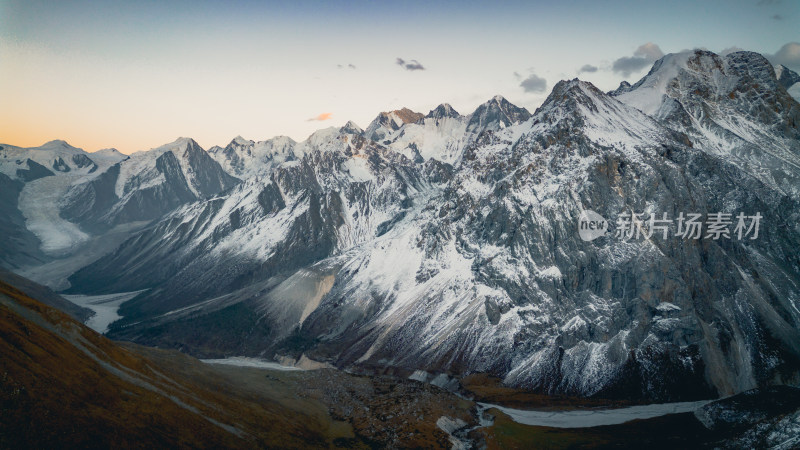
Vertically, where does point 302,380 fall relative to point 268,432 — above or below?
below

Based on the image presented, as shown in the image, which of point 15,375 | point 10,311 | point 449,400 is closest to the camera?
point 15,375

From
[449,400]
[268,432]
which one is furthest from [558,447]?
[268,432]

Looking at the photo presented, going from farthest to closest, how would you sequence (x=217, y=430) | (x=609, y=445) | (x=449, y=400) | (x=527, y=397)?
(x=527, y=397)
(x=449, y=400)
(x=609, y=445)
(x=217, y=430)

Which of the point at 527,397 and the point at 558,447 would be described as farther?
the point at 527,397

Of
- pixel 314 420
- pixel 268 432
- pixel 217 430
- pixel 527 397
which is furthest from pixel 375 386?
pixel 217 430

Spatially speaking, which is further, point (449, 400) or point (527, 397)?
point (527, 397)

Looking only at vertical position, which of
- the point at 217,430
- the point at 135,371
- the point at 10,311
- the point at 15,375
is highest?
the point at 10,311

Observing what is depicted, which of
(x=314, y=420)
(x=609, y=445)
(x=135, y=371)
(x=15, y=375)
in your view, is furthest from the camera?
(x=314, y=420)

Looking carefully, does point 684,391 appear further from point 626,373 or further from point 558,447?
point 558,447

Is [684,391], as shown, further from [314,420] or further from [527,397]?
[314,420]
